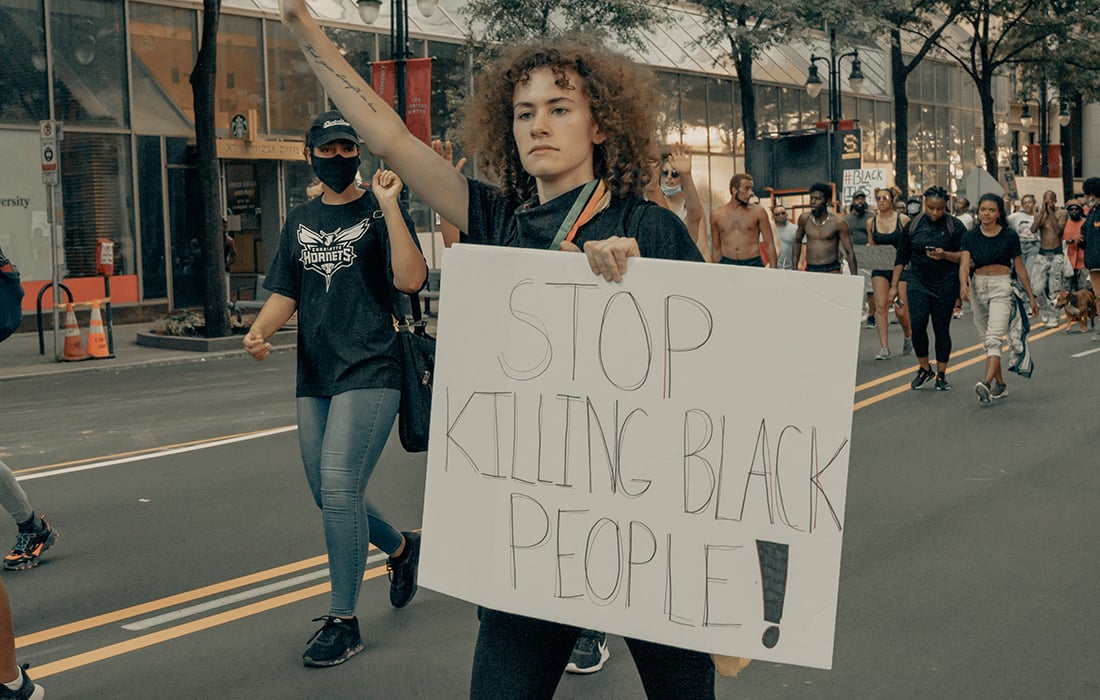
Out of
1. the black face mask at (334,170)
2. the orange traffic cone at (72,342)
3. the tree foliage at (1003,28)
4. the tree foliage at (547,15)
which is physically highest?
the tree foliage at (1003,28)

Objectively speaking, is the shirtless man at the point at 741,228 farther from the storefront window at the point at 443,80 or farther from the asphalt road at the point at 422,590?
the storefront window at the point at 443,80

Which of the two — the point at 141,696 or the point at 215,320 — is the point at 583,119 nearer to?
the point at 141,696

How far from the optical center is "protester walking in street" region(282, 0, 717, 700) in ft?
9.59

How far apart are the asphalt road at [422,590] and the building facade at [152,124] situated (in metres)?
9.75

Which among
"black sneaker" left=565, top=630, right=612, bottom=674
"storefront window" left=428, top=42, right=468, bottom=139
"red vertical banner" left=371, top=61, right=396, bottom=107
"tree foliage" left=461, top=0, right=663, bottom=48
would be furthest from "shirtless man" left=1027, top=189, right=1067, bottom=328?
"black sneaker" left=565, top=630, right=612, bottom=674

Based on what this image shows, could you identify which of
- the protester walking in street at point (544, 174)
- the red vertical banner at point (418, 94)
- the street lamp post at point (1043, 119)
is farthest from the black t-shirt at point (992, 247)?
the street lamp post at point (1043, 119)

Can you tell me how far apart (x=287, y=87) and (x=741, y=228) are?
14572 mm

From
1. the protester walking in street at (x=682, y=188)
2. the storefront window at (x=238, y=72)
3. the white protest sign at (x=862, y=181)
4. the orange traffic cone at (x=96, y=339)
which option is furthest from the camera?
the white protest sign at (x=862, y=181)

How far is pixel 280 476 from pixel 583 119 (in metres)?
6.35

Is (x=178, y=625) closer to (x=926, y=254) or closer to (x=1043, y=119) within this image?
(x=926, y=254)

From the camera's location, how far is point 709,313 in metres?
2.72

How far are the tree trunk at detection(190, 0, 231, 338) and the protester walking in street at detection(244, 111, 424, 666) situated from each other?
1445 centimetres

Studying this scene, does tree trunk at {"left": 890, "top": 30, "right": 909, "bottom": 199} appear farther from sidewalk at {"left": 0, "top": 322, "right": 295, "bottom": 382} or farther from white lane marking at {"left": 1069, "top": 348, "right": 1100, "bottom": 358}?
sidewalk at {"left": 0, "top": 322, "right": 295, "bottom": 382}

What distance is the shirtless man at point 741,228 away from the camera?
1408 centimetres
